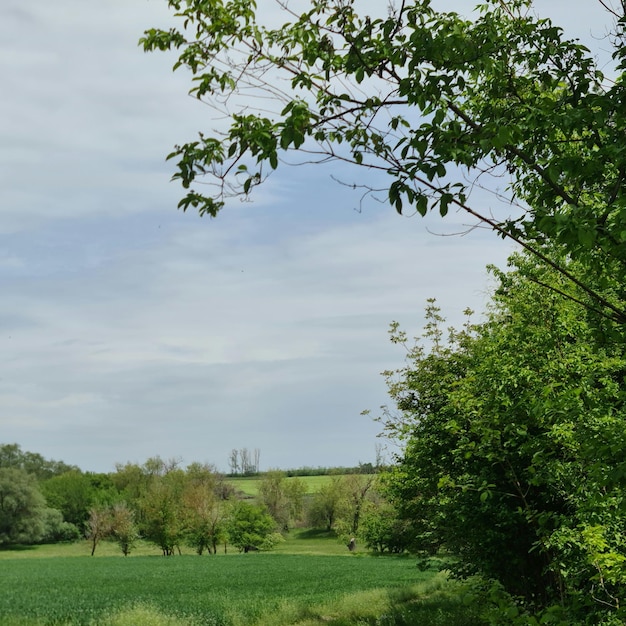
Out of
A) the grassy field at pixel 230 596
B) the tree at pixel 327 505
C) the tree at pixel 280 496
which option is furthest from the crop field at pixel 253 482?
the grassy field at pixel 230 596

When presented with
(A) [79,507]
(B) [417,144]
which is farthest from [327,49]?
(A) [79,507]

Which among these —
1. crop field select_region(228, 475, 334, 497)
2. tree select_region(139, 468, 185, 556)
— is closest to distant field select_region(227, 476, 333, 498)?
crop field select_region(228, 475, 334, 497)

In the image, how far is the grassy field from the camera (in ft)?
71.6

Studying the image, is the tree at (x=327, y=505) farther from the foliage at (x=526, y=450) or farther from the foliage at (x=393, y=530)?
the foliage at (x=526, y=450)

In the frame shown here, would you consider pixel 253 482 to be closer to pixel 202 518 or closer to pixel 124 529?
pixel 124 529

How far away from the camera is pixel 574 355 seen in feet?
29.0

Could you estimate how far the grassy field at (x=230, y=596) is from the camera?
21812 mm

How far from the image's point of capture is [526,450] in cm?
730

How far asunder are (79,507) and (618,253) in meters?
111

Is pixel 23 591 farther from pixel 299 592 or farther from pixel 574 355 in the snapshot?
pixel 574 355

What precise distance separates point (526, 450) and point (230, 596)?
26261 mm

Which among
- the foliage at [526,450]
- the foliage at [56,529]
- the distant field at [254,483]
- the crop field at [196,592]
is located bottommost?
the foliage at [56,529]

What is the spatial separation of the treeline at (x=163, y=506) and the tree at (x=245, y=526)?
0.41 feet

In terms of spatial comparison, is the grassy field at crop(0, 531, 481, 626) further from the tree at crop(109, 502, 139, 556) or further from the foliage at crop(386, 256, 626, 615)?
the tree at crop(109, 502, 139, 556)
